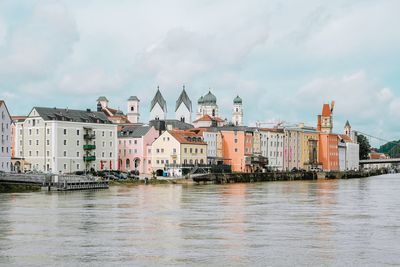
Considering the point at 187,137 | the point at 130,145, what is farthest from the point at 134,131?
the point at 187,137

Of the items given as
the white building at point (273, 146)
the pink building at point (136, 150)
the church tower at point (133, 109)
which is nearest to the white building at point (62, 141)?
the pink building at point (136, 150)

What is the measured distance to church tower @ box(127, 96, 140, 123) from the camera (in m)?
184

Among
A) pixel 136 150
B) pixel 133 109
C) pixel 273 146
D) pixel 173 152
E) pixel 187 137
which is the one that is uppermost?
pixel 133 109

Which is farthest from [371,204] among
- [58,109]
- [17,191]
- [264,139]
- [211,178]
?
[264,139]

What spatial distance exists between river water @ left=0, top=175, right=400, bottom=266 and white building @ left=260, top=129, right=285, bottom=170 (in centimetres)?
Result: 9387

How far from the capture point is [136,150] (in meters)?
122

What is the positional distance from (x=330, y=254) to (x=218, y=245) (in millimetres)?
4742

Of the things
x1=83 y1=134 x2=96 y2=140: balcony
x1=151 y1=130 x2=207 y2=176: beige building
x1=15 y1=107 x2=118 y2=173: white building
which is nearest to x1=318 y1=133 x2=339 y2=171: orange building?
x1=151 y1=130 x2=207 y2=176: beige building

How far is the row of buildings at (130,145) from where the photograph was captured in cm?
10312

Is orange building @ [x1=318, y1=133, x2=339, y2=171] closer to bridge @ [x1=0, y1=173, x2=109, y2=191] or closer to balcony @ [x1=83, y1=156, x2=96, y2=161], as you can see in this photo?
balcony @ [x1=83, y1=156, x2=96, y2=161]

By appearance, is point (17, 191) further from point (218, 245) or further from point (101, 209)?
point (218, 245)

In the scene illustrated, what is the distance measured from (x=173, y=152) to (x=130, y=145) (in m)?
8.09

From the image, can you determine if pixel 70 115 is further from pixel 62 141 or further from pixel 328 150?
pixel 328 150

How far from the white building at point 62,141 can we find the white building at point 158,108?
85347 millimetres
